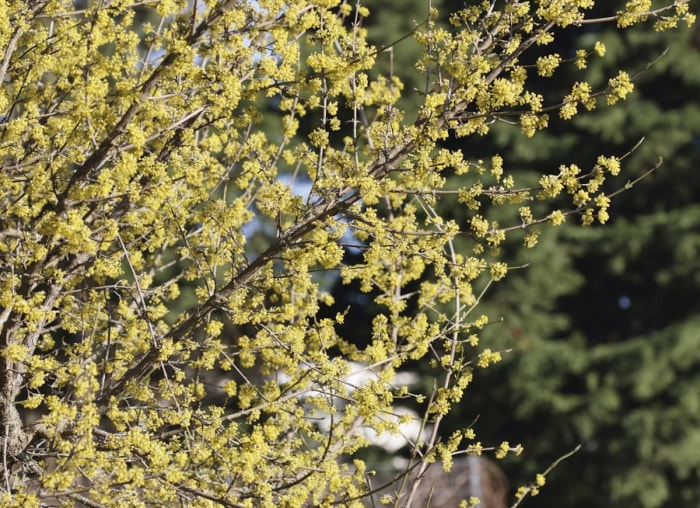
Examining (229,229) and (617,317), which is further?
(617,317)

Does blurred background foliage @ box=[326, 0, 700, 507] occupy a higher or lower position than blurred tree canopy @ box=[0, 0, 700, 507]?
higher

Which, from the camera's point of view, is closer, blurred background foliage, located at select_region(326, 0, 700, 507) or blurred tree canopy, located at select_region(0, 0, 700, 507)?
blurred tree canopy, located at select_region(0, 0, 700, 507)

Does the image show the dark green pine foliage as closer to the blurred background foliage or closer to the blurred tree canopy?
the blurred background foliage

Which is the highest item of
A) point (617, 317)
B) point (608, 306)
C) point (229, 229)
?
point (608, 306)

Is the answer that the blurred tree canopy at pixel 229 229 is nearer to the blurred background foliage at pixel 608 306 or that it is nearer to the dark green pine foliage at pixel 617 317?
the blurred background foliage at pixel 608 306

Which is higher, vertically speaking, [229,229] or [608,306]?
[608,306]

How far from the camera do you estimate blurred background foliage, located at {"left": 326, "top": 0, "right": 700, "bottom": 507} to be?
32.0 ft

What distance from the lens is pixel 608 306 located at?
12.0 metres

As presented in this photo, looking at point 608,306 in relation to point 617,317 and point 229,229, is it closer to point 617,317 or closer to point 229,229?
point 617,317

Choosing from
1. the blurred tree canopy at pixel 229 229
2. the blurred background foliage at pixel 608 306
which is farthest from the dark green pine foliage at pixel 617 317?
the blurred tree canopy at pixel 229 229

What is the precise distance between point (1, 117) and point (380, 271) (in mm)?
1542

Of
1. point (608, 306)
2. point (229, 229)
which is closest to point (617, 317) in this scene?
point (608, 306)

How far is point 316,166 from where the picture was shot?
2998mm

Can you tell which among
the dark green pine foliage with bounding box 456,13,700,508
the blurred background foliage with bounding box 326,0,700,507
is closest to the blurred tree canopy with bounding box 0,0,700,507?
the blurred background foliage with bounding box 326,0,700,507
